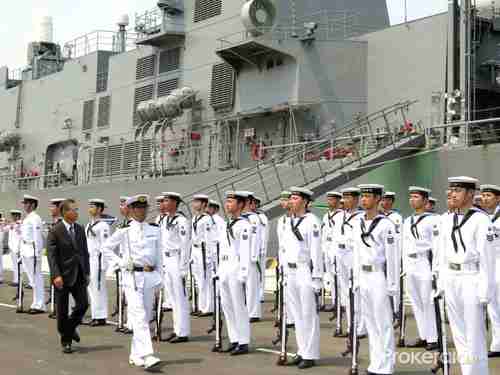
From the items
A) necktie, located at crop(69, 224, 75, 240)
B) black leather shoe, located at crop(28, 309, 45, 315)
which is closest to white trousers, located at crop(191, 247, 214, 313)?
black leather shoe, located at crop(28, 309, 45, 315)

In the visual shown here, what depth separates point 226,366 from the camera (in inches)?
263

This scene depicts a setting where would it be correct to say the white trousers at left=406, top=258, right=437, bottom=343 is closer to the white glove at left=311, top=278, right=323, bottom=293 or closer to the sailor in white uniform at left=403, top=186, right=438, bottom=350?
the sailor in white uniform at left=403, top=186, right=438, bottom=350

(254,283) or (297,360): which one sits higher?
(254,283)

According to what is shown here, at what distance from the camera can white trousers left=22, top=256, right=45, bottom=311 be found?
10844 millimetres

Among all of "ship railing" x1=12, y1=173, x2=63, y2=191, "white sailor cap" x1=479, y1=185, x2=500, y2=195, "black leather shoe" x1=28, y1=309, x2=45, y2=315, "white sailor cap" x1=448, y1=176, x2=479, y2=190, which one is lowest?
"black leather shoe" x1=28, y1=309, x2=45, y2=315

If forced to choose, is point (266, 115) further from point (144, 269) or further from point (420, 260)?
point (144, 269)

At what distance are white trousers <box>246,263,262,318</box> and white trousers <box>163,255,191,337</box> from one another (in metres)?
1.38

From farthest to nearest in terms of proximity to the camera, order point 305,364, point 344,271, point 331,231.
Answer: point 331,231, point 344,271, point 305,364

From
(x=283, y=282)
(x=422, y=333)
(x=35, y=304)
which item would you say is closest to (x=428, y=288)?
(x=422, y=333)

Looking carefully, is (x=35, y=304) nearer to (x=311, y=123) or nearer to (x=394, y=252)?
(x=394, y=252)

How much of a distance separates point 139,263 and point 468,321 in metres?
3.04

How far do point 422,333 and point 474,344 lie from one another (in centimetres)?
254

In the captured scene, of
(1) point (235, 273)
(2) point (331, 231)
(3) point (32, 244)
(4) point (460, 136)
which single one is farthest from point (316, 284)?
(4) point (460, 136)

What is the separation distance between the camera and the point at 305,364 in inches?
260
